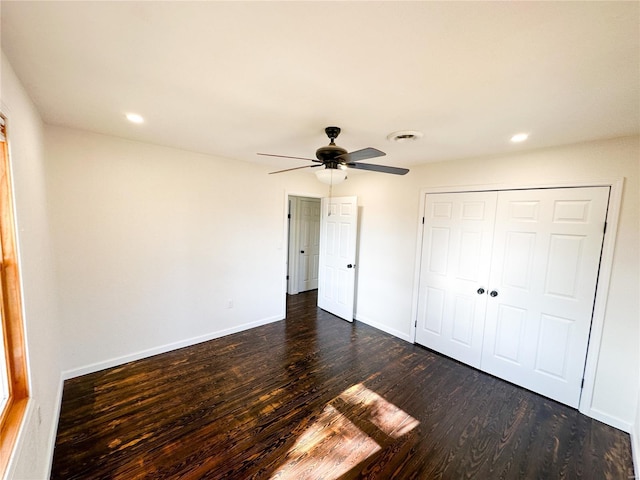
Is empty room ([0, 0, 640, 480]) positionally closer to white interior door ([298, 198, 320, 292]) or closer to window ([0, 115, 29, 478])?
window ([0, 115, 29, 478])

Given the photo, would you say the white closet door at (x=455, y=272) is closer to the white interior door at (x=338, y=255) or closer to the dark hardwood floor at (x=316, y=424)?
the dark hardwood floor at (x=316, y=424)

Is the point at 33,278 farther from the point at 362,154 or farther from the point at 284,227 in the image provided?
the point at 284,227

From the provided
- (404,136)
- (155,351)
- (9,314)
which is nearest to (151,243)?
(155,351)

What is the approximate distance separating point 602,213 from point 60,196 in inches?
185

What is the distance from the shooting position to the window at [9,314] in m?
1.30

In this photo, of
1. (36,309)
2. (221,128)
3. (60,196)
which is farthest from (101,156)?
(36,309)

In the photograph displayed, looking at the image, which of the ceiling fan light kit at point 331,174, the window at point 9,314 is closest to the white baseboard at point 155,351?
the window at point 9,314

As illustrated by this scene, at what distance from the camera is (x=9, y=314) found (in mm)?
1357

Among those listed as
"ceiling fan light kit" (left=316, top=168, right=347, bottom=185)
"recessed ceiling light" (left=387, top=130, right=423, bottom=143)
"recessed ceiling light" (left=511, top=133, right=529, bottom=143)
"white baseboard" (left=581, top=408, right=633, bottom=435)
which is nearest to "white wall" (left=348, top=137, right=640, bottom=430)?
"white baseboard" (left=581, top=408, right=633, bottom=435)

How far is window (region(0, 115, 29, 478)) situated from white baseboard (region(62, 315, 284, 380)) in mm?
1509

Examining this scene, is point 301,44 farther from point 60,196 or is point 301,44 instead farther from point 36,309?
point 60,196

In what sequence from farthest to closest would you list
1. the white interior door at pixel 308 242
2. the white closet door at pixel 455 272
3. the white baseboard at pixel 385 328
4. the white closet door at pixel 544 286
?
the white interior door at pixel 308 242 → the white baseboard at pixel 385 328 → the white closet door at pixel 455 272 → the white closet door at pixel 544 286

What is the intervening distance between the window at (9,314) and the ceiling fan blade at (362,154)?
181 cm

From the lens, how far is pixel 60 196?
2377 mm
